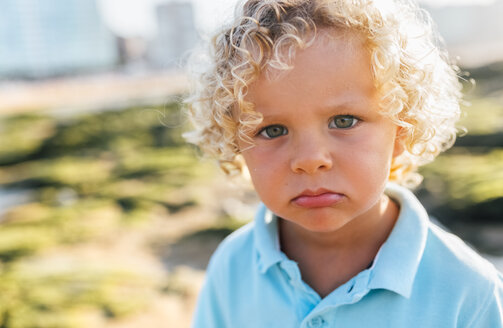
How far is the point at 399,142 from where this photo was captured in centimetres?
129

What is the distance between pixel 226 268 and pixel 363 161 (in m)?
→ 0.56

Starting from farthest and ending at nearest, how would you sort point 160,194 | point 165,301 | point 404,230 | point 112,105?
point 112,105 < point 160,194 < point 165,301 < point 404,230

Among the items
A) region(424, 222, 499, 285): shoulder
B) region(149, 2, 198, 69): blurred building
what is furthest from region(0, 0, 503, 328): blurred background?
region(149, 2, 198, 69): blurred building

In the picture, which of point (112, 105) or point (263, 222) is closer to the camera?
point (263, 222)

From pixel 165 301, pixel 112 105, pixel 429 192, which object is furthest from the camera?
pixel 112 105

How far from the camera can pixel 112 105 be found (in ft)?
53.7

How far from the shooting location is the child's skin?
3.56ft

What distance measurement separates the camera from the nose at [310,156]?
3.54 feet

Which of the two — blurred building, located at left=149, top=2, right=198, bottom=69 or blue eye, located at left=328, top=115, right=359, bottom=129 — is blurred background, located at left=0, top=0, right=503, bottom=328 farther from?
blurred building, located at left=149, top=2, right=198, bottom=69

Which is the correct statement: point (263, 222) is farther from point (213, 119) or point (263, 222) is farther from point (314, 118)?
point (314, 118)

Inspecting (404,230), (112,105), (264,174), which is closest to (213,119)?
(264,174)

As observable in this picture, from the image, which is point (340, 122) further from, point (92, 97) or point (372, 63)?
point (92, 97)

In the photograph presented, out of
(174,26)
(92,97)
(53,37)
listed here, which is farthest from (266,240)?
(53,37)

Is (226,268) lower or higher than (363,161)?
lower
